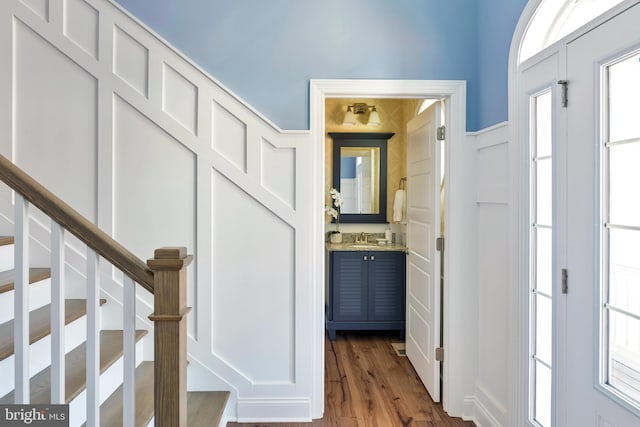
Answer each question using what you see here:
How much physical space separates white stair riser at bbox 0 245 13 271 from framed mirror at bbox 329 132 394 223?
115 inches

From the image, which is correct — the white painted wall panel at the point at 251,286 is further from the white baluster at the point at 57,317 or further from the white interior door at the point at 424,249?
the white baluster at the point at 57,317

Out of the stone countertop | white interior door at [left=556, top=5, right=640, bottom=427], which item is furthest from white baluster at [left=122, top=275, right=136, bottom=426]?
the stone countertop

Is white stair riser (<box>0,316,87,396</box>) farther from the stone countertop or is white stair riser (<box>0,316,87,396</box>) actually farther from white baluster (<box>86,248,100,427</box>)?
the stone countertop

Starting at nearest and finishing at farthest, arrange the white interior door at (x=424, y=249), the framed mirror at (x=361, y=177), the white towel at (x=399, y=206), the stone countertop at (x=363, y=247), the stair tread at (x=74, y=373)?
the stair tread at (x=74, y=373) → the white interior door at (x=424, y=249) → the stone countertop at (x=363, y=247) → the white towel at (x=399, y=206) → the framed mirror at (x=361, y=177)

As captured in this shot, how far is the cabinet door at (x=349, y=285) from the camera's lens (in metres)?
3.87

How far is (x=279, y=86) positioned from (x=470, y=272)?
1.70 meters

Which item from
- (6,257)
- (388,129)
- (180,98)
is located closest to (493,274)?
(180,98)

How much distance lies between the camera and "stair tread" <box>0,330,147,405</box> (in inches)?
59.8

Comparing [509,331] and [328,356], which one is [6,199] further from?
[509,331]

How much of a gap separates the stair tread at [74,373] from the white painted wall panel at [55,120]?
2.53ft

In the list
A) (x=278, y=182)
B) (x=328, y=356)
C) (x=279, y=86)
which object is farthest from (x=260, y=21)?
(x=328, y=356)

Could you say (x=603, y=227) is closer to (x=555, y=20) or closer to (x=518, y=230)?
(x=518, y=230)

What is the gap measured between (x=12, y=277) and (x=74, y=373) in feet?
2.02

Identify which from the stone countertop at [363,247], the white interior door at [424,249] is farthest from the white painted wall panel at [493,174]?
the stone countertop at [363,247]
